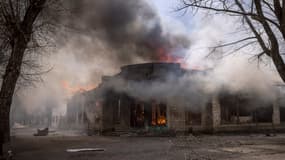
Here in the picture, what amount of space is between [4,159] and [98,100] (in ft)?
43.6

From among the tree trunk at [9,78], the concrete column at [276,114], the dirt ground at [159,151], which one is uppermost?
the tree trunk at [9,78]

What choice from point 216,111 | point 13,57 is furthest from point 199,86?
point 13,57

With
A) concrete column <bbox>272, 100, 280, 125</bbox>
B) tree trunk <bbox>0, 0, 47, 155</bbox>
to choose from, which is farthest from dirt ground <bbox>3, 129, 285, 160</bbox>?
concrete column <bbox>272, 100, 280, 125</bbox>

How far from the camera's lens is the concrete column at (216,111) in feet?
58.9

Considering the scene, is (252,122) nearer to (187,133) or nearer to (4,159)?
(187,133)

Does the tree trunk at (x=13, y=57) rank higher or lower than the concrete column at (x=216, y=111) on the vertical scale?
higher

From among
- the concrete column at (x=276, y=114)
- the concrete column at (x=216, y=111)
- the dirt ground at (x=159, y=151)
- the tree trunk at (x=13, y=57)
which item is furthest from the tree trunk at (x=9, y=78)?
the concrete column at (x=276, y=114)

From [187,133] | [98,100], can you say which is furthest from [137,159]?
[98,100]

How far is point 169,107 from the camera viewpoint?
17359mm

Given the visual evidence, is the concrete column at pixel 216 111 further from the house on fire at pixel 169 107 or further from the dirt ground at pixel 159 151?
the dirt ground at pixel 159 151

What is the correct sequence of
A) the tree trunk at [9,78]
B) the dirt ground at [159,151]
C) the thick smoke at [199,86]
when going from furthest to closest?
the thick smoke at [199,86] < the tree trunk at [9,78] < the dirt ground at [159,151]

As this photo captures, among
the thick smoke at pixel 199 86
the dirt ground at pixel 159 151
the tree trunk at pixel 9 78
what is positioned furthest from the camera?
the thick smoke at pixel 199 86

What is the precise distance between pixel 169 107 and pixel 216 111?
3561 millimetres

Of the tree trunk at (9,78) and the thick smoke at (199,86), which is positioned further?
the thick smoke at (199,86)
